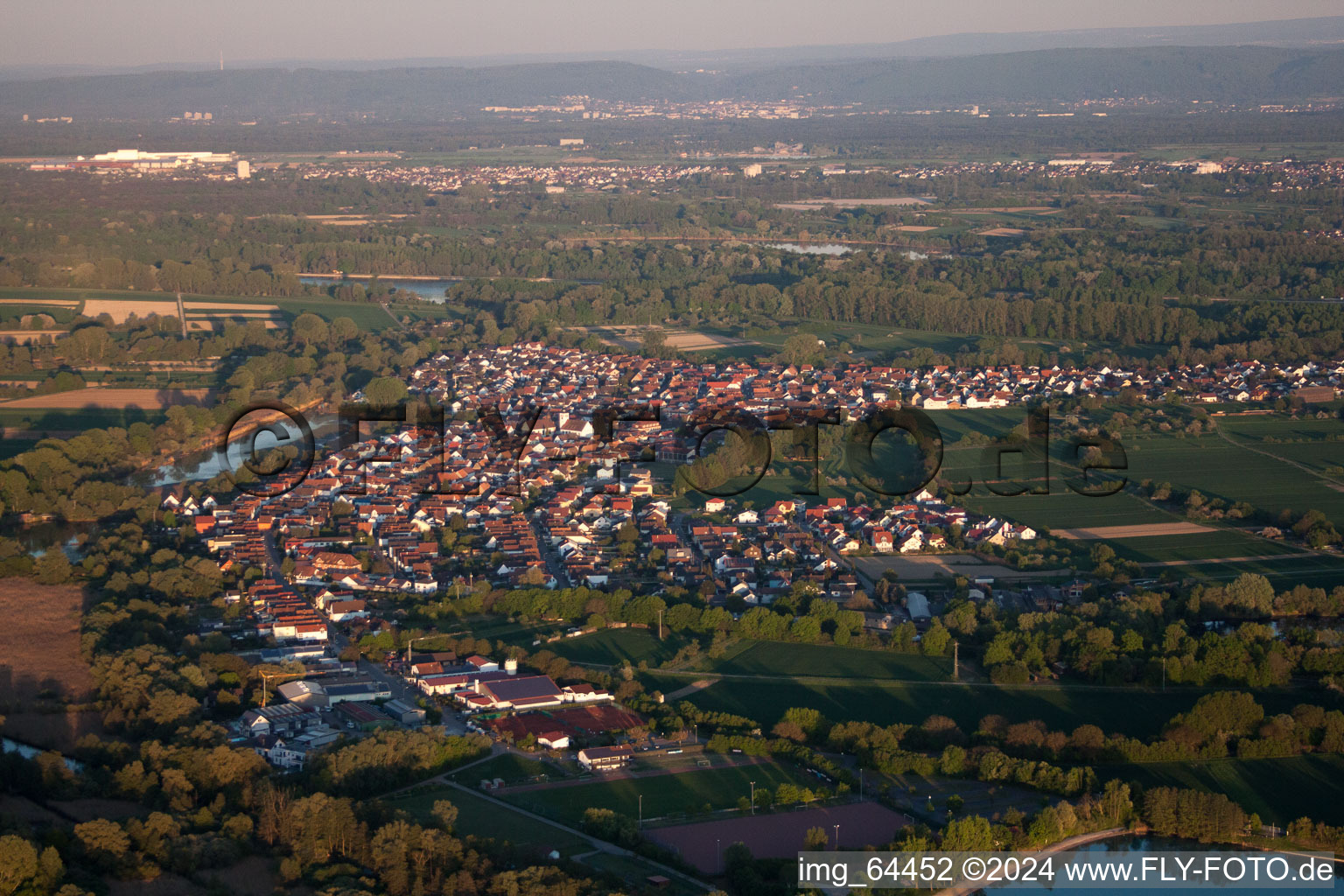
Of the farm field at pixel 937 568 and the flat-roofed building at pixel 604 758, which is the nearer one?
the flat-roofed building at pixel 604 758

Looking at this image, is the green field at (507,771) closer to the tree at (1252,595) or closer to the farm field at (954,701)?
the farm field at (954,701)

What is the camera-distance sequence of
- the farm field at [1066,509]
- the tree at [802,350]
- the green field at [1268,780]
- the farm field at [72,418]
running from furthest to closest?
the tree at [802,350] → the farm field at [72,418] → the farm field at [1066,509] → the green field at [1268,780]

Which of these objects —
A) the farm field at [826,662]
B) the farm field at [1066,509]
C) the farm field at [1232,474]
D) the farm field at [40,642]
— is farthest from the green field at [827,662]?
the farm field at [1232,474]

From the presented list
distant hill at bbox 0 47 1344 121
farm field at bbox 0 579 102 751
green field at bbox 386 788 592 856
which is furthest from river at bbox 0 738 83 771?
distant hill at bbox 0 47 1344 121

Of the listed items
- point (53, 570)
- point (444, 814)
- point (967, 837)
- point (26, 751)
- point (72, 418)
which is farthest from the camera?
point (72, 418)

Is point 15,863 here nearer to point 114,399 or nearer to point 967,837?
point 967,837

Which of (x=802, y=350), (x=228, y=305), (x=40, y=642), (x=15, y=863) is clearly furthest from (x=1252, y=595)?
(x=228, y=305)

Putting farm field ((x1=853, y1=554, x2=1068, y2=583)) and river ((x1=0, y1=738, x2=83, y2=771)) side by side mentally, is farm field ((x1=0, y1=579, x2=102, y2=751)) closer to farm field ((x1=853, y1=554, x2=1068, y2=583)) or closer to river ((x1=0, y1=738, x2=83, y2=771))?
river ((x1=0, y1=738, x2=83, y2=771))
